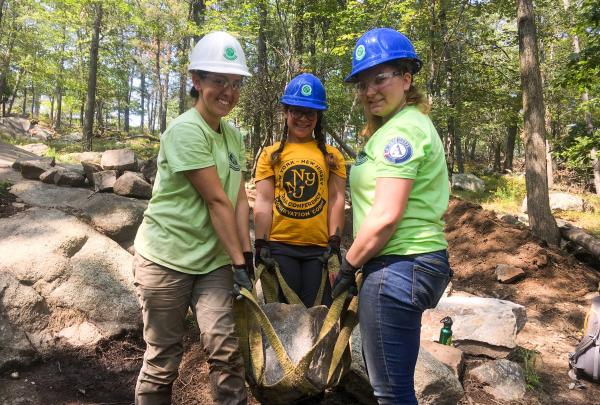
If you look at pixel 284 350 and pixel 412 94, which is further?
pixel 284 350

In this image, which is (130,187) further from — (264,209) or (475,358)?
(475,358)

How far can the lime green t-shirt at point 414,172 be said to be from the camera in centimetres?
163

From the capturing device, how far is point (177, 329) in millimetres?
2219

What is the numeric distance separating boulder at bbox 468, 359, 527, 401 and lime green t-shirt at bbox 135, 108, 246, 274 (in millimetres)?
2558

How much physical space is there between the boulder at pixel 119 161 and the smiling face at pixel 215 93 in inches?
200

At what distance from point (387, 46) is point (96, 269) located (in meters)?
3.51

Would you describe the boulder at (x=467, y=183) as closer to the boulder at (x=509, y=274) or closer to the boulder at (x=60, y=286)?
the boulder at (x=509, y=274)

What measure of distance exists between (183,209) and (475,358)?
3.16m

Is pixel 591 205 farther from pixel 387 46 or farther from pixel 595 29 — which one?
pixel 387 46

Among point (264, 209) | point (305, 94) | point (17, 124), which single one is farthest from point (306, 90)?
point (17, 124)

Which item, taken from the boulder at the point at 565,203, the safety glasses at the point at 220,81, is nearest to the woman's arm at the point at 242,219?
the safety glasses at the point at 220,81

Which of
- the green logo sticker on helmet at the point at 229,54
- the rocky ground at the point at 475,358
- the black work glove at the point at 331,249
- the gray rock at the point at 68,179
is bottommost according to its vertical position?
the rocky ground at the point at 475,358

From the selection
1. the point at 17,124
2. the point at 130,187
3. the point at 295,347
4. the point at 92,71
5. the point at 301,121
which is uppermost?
the point at 92,71

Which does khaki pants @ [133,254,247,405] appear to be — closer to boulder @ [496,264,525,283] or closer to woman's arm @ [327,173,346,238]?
woman's arm @ [327,173,346,238]
